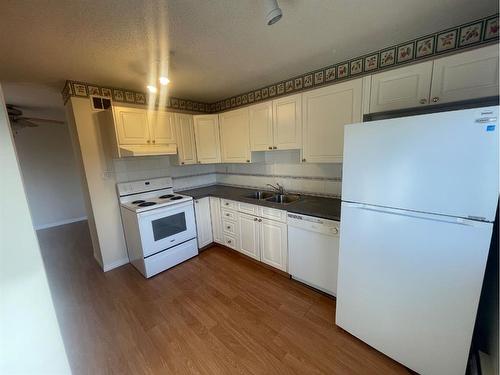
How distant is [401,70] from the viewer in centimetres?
160

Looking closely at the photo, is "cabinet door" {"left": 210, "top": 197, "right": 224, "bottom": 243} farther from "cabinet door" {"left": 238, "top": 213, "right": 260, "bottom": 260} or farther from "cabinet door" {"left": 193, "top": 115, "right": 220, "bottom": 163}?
"cabinet door" {"left": 193, "top": 115, "right": 220, "bottom": 163}

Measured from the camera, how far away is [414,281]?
4.08 feet

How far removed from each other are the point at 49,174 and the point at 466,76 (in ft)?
21.8

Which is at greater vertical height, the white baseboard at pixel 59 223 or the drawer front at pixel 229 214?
the drawer front at pixel 229 214

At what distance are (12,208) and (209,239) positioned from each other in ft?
8.57

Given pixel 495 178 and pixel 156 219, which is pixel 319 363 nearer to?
pixel 495 178

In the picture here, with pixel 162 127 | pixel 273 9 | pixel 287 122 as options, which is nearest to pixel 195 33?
pixel 273 9

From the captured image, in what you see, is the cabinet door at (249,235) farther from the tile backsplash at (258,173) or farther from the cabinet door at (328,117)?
the cabinet door at (328,117)

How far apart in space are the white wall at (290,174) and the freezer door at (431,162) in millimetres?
1086

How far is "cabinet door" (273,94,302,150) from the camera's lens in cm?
226

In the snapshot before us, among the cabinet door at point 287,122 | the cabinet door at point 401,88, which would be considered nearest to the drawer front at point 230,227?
the cabinet door at point 287,122

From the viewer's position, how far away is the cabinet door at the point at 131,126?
2.34 m

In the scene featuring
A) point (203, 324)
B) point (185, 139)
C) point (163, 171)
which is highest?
point (185, 139)

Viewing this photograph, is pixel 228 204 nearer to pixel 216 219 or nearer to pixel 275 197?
pixel 216 219
